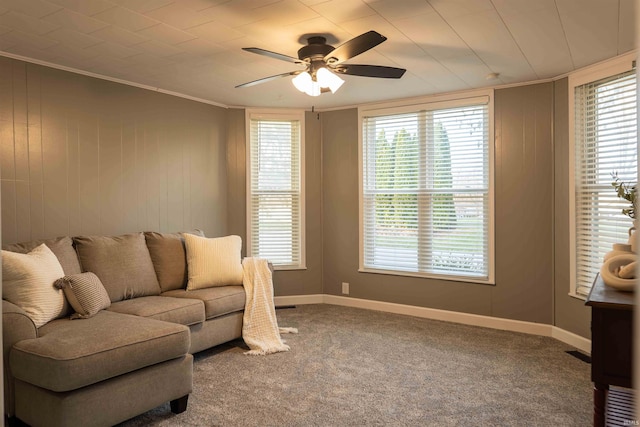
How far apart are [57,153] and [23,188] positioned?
0.39 m

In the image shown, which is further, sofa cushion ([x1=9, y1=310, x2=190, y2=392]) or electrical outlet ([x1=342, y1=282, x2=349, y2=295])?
electrical outlet ([x1=342, y1=282, x2=349, y2=295])

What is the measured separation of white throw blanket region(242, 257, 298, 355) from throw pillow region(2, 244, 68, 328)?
144 centimetres

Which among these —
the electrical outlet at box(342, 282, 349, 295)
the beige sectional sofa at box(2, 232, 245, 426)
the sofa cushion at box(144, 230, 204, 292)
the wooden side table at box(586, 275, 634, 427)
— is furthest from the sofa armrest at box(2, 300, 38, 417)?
the electrical outlet at box(342, 282, 349, 295)

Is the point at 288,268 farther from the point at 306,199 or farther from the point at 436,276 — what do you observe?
the point at 436,276

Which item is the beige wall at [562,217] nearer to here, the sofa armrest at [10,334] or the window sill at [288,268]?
the window sill at [288,268]

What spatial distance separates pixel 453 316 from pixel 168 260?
294cm

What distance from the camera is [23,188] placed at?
3387 millimetres

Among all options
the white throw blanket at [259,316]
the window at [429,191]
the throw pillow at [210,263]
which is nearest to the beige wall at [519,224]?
the window at [429,191]

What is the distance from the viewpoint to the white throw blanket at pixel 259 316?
371 centimetres

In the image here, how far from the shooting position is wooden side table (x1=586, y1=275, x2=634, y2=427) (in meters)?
1.75

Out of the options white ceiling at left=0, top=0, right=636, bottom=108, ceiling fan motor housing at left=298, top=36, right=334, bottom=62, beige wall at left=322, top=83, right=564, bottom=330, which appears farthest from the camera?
beige wall at left=322, top=83, right=564, bottom=330

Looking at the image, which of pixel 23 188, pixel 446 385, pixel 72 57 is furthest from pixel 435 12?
pixel 23 188

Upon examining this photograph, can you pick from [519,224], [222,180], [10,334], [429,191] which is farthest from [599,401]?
[222,180]

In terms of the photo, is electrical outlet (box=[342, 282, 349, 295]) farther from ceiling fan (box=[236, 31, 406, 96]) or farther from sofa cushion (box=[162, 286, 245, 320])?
ceiling fan (box=[236, 31, 406, 96])
